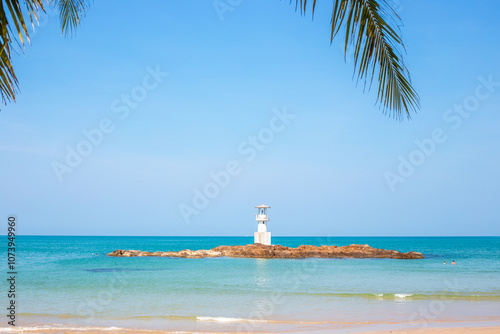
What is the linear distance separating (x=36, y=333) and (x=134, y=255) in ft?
131

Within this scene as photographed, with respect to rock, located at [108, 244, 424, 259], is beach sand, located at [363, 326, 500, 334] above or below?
above

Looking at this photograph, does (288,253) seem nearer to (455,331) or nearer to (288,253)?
(288,253)

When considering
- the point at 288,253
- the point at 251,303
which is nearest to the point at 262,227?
the point at 288,253

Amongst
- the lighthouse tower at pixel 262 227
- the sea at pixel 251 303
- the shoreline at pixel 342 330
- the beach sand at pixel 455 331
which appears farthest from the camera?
the lighthouse tower at pixel 262 227

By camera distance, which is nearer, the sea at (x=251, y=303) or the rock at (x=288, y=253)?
the sea at (x=251, y=303)

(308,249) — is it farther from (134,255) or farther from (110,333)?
(110,333)

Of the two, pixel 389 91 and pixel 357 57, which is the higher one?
pixel 357 57

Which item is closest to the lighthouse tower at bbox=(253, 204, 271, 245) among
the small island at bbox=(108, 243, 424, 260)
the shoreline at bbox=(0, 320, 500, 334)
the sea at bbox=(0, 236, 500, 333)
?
the small island at bbox=(108, 243, 424, 260)

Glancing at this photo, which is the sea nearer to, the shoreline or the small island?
the shoreline

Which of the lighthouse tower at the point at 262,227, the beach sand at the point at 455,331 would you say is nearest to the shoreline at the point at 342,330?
the beach sand at the point at 455,331

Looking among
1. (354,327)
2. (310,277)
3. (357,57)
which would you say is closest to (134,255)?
(310,277)

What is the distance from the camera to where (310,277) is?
2861cm

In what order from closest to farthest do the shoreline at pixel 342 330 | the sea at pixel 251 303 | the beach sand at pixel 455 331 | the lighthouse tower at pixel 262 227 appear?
the beach sand at pixel 455 331 < the shoreline at pixel 342 330 < the sea at pixel 251 303 < the lighthouse tower at pixel 262 227

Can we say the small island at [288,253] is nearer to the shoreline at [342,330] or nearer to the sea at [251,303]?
the sea at [251,303]
